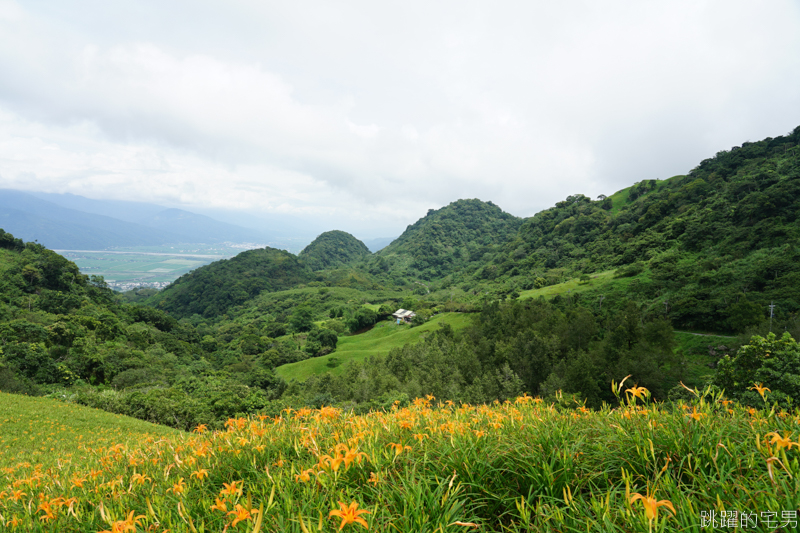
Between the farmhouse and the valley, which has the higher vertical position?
the valley

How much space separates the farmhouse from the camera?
2472 inches

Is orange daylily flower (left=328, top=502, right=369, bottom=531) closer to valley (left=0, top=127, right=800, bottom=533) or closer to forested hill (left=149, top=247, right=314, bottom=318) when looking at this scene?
valley (left=0, top=127, right=800, bottom=533)

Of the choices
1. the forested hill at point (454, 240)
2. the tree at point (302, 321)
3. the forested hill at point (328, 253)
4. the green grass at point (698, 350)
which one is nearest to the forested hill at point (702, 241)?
the green grass at point (698, 350)

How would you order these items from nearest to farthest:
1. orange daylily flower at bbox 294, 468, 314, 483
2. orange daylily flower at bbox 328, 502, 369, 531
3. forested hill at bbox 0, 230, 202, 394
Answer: orange daylily flower at bbox 328, 502, 369, 531
orange daylily flower at bbox 294, 468, 314, 483
forested hill at bbox 0, 230, 202, 394

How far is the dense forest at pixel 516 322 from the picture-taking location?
17.6 meters

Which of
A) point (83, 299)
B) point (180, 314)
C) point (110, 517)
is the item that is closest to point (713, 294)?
point (110, 517)

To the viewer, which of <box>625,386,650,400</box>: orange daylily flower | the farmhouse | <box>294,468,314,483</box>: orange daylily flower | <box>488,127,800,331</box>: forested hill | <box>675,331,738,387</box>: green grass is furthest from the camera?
the farmhouse

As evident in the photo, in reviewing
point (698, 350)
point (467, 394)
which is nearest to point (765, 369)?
point (467, 394)

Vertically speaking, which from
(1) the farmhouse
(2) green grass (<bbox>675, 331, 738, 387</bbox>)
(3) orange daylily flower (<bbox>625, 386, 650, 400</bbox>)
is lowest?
(1) the farmhouse

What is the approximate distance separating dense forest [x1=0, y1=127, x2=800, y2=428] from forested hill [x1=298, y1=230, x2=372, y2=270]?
57.3 metres

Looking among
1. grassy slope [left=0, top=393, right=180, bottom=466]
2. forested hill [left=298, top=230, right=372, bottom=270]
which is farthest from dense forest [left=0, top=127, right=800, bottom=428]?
forested hill [left=298, top=230, right=372, bottom=270]

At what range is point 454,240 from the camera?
15000 cm

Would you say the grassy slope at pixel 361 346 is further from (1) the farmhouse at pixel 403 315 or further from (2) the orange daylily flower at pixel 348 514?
(2) the orange daylily flower at pixel 348 514

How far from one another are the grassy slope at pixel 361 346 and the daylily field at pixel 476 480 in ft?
107
